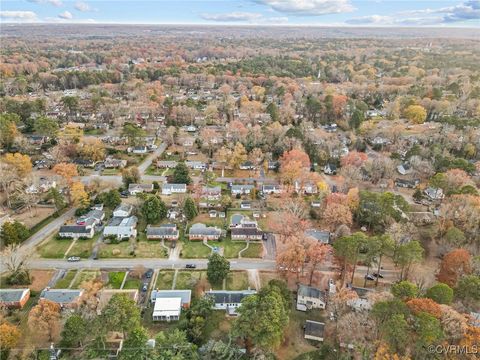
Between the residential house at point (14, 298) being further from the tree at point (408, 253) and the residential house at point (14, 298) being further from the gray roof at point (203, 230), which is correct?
the tree at point (408, 253)

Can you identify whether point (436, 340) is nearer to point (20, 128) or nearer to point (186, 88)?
point (20, 128)

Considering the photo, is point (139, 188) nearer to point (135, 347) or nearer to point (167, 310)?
point (167, 310)

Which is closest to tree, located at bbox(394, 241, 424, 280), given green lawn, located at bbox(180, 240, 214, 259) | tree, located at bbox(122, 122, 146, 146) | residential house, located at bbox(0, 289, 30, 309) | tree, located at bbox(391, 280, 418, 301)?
tree, located at bbox(391, 280, 418, 301)

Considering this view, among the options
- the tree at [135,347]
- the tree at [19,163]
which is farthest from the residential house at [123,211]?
the tree at [135,347]

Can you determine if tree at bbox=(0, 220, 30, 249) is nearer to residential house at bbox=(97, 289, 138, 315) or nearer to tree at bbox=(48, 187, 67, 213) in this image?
tree at bbox=(48, 187, 67, 213)

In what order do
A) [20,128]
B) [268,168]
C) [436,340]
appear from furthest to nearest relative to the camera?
[20,128] → [268,168] → [436,340]

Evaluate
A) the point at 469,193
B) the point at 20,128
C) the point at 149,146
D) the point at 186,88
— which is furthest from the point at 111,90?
the point at 469,193
